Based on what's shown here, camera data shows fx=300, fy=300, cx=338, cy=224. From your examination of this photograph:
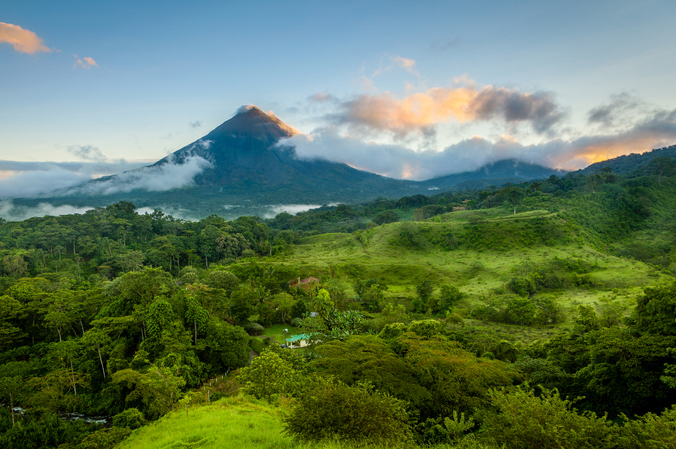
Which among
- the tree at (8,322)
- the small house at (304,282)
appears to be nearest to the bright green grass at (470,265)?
the small house at (304,282)

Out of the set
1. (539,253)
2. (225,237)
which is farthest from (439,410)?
(225,237)

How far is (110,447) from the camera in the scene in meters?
12.7

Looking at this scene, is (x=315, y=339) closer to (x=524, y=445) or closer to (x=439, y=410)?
(x=439, y=410)

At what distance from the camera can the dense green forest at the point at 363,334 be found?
8.52 m

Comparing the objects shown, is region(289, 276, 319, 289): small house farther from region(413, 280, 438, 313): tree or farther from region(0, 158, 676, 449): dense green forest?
region(413, 280, 438, 313): tree

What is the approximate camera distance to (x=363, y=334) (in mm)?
21875

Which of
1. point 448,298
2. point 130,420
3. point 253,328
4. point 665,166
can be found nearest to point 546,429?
point 130,420

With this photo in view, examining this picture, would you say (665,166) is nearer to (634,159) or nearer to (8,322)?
(634,159)

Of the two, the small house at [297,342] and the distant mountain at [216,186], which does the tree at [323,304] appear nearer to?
the small house at [297,342]

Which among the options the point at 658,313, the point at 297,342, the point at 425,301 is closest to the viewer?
the point at 658,313

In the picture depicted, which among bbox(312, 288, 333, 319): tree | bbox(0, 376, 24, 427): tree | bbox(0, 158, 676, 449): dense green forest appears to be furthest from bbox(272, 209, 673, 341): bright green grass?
bbox(0, 376, 24, 427): tree

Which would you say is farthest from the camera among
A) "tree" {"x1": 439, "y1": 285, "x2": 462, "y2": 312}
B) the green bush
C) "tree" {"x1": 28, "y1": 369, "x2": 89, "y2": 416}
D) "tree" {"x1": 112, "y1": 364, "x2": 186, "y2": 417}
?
"tree" {"x1": 439, "y1": 285, "x2": 462, "y2": 312}

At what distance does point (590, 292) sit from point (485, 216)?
39.8 m

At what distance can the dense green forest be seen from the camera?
852 centimetres
